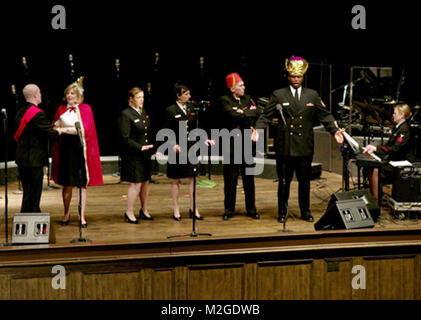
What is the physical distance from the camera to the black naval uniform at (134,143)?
6.49 metres

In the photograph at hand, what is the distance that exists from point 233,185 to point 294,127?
909 mm

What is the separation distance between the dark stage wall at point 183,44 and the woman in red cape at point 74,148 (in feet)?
8.55

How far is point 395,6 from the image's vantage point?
27.5 feet

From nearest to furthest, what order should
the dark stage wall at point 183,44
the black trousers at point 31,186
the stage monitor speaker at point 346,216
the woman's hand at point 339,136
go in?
the stage monitor speaker at point 346,216, the black trousers at point 31,186, the woman's hand at point 339,136, the dark stage wall at point 183,44

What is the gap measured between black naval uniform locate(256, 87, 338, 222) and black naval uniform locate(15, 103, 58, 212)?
2.16 m

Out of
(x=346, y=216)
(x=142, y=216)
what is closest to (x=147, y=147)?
(x=142, y=216)

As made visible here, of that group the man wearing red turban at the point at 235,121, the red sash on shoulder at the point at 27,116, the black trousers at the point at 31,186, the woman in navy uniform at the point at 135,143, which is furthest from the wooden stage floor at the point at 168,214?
the red sash on shoulder at the point at 27,116

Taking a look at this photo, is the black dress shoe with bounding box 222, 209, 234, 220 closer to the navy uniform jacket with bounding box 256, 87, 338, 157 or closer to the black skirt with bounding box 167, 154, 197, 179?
the black skirt with bounding box 167, 154, 197, 179

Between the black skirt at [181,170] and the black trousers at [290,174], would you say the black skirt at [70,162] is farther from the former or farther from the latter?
the black trousers at [290,174]

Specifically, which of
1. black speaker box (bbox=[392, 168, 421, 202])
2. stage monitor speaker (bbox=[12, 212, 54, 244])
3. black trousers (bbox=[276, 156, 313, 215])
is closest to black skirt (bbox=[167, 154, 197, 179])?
black trousers (bbox=[276, 156, 313, 215])

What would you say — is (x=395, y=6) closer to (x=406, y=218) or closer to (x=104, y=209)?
(x=406, y=218)

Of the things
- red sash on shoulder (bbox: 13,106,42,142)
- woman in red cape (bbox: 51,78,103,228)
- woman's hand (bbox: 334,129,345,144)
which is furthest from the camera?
woman's hand (bbox: 334,129,345,144)

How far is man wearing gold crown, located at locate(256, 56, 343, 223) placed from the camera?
6.59m

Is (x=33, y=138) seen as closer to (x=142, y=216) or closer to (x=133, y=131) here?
(x=133, y=131)
